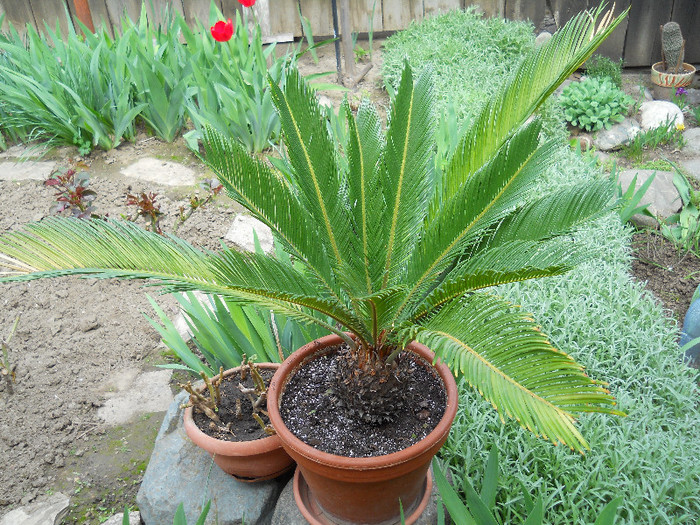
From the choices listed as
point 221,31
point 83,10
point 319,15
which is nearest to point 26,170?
point 221,31

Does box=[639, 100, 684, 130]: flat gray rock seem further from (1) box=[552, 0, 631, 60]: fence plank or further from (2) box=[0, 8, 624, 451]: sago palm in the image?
(2) box=[0, 8, 624, 451]: sago palm

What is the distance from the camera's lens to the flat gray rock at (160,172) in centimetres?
380

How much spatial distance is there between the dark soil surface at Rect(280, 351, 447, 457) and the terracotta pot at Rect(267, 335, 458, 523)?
47 mm

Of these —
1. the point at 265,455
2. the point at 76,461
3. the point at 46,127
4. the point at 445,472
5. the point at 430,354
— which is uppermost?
the point at 46,127

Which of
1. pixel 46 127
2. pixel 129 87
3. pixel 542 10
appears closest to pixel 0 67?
pixel 46 127

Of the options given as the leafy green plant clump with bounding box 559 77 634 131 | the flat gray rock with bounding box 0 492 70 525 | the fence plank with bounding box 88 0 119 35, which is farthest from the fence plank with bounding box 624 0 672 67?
the flat gray rock with bounding box 0 492 70 525

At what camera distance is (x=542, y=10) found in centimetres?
641

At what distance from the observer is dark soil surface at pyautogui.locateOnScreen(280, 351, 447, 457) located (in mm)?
1551

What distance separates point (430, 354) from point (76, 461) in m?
1.42

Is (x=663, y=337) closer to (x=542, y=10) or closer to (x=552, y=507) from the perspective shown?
(x=552, y=507)

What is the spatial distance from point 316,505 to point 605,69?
5.57 m

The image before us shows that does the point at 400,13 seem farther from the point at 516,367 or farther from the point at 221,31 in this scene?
the point at 516,367

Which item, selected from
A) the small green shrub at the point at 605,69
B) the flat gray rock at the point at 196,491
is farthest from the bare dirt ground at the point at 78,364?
the small green shrub at the point at 605,69

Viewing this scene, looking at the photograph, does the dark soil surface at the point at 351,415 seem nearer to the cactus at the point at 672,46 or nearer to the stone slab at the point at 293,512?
the stone slab at the point at 293,512
